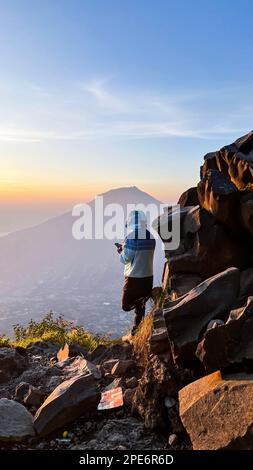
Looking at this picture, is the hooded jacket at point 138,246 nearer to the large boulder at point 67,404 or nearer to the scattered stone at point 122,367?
the scattered stone at point 122,367

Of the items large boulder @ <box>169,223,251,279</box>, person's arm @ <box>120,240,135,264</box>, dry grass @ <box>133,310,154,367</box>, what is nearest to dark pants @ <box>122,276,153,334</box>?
person's arm @ <box>120,240,135,264</box>

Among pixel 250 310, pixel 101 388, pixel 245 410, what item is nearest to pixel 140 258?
pixel 101 388

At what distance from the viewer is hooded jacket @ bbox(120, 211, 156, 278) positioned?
37.2 ft

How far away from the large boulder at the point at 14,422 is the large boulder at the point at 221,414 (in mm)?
2720

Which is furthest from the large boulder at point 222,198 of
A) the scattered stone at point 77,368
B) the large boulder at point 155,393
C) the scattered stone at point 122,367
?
the scattered stone at point 77,368

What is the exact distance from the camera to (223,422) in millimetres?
4809

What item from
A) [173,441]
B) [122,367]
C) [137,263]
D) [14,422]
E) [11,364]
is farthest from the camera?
[137,263]

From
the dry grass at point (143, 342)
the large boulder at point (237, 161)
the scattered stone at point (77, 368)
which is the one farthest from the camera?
the dry grass at point (143, 342)

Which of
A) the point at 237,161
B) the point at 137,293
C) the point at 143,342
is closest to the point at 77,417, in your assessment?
the point at 143,342

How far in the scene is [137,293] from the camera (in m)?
11.6

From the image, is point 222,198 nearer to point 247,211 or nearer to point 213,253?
point 247,211

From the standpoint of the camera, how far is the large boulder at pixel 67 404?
6520mm

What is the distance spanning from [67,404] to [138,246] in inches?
214

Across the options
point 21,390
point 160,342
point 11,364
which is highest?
point 160,342
